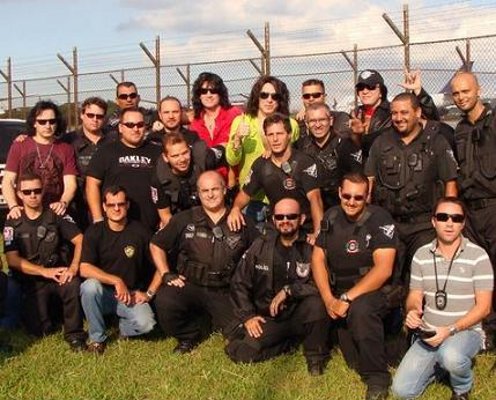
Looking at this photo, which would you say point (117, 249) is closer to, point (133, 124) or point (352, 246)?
point (133, 124)

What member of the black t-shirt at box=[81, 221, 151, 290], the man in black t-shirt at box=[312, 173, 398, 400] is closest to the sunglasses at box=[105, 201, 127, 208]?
the black t-shirt at box=[81, 221, 151, 290]

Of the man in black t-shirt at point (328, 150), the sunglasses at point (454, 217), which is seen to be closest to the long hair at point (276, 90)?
the man in black t-shirt at point (328, 150)

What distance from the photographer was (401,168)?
6.27m

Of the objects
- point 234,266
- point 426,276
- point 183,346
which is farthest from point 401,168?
point 183,346

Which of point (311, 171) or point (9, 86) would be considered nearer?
point (311, 171)

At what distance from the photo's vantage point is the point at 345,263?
19.4ft

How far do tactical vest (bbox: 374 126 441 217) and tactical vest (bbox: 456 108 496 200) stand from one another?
9.1 inches

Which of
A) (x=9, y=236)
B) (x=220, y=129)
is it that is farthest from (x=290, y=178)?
(x=9, y=236)

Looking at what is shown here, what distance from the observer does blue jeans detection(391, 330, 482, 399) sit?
17.1 feet

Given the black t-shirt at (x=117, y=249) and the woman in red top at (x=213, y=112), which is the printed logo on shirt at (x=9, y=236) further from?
the woman in red top at (x=213, y=112)

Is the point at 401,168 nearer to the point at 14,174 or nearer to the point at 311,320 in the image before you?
the point at 311,320

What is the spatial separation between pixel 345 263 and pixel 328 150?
1.26 metres

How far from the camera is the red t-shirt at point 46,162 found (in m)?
7.36

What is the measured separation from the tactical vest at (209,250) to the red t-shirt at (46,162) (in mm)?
1565
